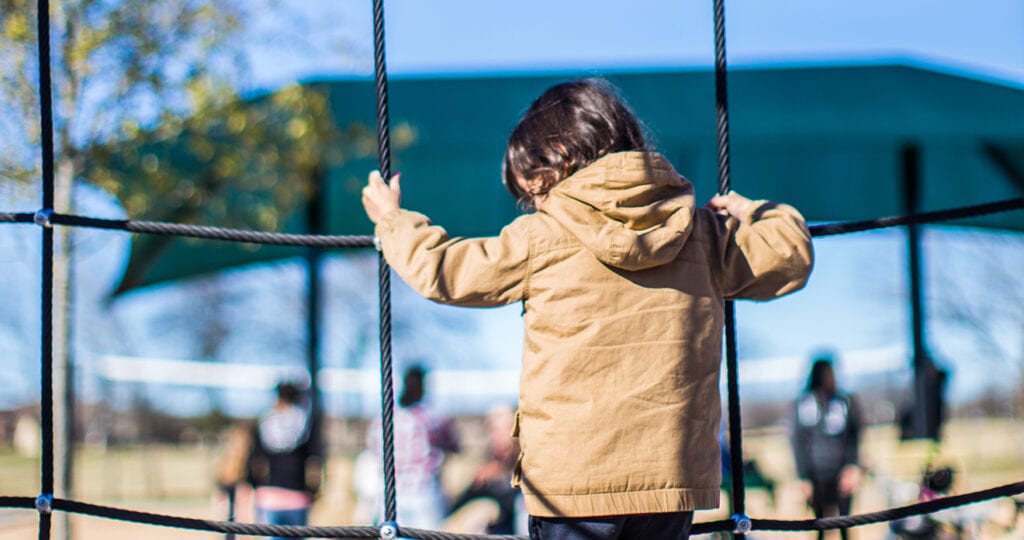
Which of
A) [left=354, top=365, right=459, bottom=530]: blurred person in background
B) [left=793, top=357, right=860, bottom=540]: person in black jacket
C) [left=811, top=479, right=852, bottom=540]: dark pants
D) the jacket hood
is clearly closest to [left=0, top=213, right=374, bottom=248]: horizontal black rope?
the jacket hood

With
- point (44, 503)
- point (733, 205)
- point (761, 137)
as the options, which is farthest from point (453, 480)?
point (733, 205)

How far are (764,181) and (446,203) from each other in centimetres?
183

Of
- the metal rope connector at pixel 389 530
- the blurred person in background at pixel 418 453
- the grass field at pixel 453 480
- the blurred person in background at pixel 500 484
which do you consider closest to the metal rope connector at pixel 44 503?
the metal rope connector at pixel 389 530

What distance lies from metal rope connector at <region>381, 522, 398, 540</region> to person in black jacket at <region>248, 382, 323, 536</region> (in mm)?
2903

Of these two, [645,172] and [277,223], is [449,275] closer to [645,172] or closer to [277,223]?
[645,172]

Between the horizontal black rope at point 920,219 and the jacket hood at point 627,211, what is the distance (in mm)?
419

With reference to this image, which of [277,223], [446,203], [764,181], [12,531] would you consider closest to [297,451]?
[277,223]

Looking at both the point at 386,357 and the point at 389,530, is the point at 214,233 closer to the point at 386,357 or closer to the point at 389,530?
the point at 386,357

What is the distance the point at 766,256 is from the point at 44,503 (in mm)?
1220

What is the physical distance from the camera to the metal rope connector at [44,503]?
1.64 metres

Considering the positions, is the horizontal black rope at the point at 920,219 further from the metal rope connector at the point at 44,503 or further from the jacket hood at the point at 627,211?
the metal rope connector at the point at 44,503

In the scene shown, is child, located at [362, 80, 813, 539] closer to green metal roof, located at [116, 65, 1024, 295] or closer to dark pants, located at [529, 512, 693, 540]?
dark pants, located at [529, 512, 693, 540]

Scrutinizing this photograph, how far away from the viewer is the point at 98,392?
21625 mm

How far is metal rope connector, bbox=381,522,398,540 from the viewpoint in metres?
1.60
